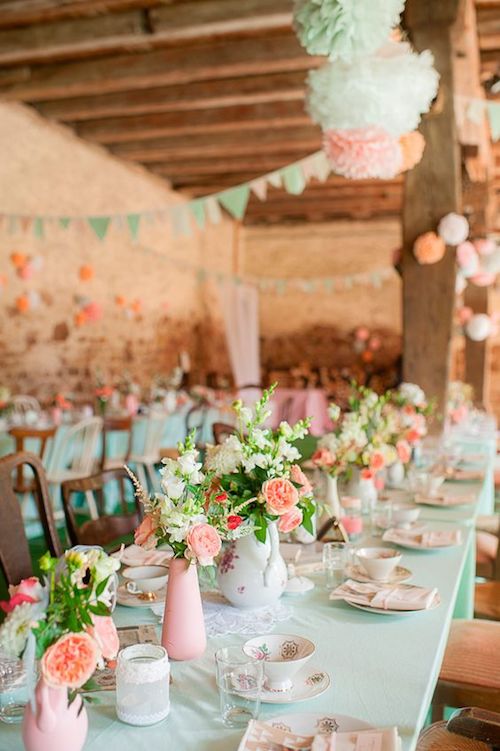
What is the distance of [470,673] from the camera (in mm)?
2080

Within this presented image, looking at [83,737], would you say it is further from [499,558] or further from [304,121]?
[304,121]

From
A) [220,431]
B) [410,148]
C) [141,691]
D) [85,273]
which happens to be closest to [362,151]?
[410,148]

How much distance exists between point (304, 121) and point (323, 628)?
6.27 metres

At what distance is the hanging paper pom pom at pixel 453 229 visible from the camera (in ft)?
14.5

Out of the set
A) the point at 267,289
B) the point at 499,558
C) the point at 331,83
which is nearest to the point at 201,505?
the point at 499,558

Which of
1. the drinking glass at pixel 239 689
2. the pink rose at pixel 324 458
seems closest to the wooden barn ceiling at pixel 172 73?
the pink rose at pixel 324 458

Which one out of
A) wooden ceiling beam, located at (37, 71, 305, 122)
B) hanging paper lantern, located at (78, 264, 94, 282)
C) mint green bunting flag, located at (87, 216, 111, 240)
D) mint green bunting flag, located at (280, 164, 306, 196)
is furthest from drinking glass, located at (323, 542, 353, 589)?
hanging paper lantern, located at (78, 264, 94, 282)

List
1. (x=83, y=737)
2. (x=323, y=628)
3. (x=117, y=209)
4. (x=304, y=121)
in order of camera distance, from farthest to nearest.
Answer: (x=117, y=209) → (x=304, y=121) → (x=323, y=628) → (x=83, y=737)

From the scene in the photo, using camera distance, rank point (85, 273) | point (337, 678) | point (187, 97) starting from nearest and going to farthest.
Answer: point (337, 678), point (187, 97), point (85, 273)

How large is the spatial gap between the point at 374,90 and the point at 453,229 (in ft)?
5.27

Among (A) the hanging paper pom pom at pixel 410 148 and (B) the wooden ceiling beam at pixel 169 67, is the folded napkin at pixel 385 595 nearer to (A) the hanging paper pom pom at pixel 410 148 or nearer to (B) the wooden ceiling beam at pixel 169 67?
(A) the hanging paper pom pom at pixel 410 148

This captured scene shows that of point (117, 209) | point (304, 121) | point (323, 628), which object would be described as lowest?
point (323, 628)

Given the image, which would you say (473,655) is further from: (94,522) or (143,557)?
(94,522)

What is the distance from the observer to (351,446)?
2.83 metres
